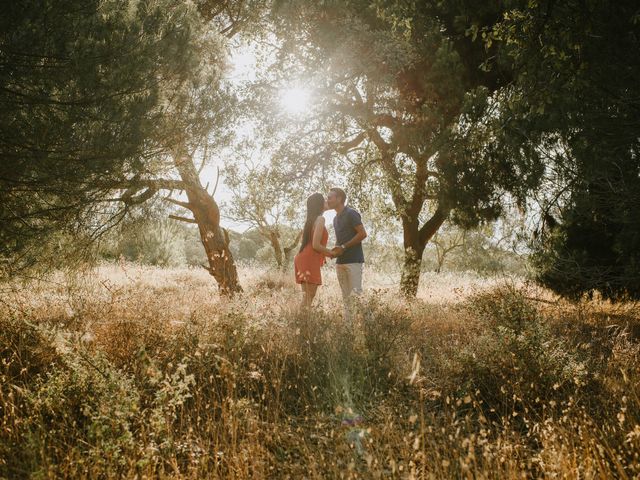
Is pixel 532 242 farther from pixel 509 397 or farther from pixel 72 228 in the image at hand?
pixel 72 228

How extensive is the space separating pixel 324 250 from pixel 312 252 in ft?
0.93

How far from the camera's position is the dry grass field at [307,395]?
235cm

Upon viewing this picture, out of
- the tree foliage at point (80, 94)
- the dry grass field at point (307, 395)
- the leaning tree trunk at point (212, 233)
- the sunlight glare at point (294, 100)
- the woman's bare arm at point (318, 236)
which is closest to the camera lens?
the dry grass field at point (307, 395)

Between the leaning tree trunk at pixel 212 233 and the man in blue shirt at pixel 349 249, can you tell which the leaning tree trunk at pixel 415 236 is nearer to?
the man in blue shirt at pixel 349 249

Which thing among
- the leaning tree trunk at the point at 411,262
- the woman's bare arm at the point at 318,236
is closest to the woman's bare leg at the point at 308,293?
the woman's bare arm at the point at 318,236

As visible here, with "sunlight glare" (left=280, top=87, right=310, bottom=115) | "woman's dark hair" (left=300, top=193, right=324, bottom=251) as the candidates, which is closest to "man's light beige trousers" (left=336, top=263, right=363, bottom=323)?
"woman's dark hair" (left=300, top=193, right=324, bottom=251)

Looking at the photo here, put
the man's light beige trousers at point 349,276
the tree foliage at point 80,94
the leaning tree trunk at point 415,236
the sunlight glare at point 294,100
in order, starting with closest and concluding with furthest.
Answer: the tree foliage at point 80,94
the man's light beige trousers at point 349,276
the sunlight glare at point 294,100
the leaning tree trunk at point 415,236

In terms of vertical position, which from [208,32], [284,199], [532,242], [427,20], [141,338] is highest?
[427,20]

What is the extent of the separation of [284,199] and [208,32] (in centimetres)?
437

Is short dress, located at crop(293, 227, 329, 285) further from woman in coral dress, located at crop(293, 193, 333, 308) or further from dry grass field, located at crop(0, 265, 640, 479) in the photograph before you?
dry grass field, located at crop(0, 265, 640, 479)

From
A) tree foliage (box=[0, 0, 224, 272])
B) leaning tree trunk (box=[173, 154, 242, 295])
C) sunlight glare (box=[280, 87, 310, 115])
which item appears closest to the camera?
tree foliage (box=[0, 0, 224, 272])

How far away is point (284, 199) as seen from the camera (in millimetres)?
9539

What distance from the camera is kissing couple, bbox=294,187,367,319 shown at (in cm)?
557

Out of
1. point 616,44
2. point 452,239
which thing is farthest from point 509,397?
point 452,239
